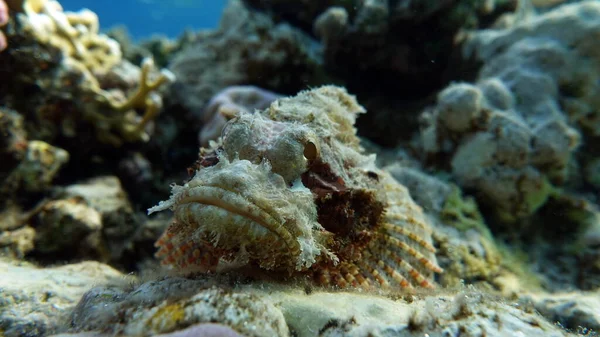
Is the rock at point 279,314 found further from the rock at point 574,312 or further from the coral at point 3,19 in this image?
the coral at point 3,19

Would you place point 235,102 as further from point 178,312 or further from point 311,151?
point 178,312

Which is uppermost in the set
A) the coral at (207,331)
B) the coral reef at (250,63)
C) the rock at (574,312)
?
the coral reef at (250,63)

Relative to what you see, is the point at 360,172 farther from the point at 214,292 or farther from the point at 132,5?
the point at 132,5

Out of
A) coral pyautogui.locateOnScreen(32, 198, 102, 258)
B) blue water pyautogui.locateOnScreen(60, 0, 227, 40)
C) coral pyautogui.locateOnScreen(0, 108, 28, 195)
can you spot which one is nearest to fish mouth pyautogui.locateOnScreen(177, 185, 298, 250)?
coral pyautogui.locateOnScreen(32, 198, 102, 258)

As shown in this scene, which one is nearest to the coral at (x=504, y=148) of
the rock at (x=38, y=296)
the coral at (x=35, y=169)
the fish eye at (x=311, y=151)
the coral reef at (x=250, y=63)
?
the coral reef at (x=250, y=63)

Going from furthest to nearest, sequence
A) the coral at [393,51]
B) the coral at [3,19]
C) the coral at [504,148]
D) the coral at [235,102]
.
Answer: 1. the coral at [393,51]
2. the coral at [235,102]
3. the coral at [504,148]
4. the coral at [3,19]

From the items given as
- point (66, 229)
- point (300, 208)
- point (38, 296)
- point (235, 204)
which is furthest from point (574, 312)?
point (66, 229)

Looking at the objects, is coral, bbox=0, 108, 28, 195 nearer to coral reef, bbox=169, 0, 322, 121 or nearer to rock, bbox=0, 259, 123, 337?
rock, bbox=0, 259, 123, 337
